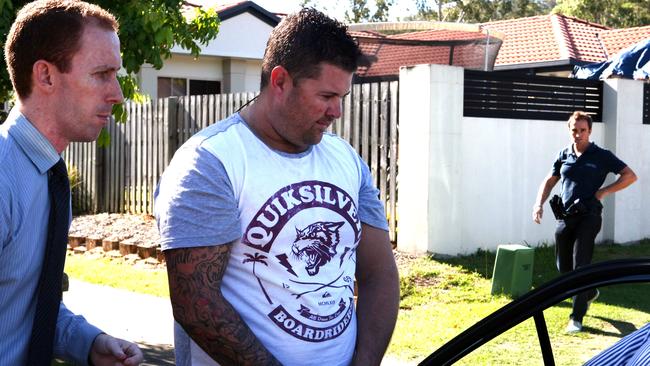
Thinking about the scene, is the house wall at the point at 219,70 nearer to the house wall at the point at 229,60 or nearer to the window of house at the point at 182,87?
the house wall at the point at 229,60

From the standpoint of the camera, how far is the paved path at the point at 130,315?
764 cm

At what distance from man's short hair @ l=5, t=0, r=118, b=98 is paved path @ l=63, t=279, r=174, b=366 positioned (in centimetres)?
500

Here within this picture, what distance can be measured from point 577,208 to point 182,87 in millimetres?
15519

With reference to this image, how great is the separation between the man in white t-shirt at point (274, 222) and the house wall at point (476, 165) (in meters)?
8.03

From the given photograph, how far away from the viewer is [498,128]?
11688mm

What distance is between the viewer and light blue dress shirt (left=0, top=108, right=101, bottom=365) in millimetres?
2131

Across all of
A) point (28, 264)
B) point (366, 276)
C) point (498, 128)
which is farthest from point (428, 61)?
point (28, 264)

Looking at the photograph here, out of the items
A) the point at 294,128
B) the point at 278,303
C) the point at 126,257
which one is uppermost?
the point at 294,128

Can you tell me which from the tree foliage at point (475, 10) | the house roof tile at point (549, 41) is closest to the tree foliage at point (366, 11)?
the tree foliage at point (475, 10)

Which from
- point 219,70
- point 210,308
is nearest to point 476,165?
point 210,308

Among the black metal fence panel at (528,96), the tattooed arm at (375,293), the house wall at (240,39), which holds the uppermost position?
the house wall at (240,39)

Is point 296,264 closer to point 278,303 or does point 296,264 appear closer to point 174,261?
point 278,303

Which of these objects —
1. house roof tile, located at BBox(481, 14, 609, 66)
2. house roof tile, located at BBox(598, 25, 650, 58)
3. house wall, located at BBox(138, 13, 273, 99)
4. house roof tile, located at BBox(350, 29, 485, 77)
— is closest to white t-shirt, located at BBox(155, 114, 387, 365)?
house roof tile, located at BBox(350, 29, 485, 77)

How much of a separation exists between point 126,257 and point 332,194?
9.69m
